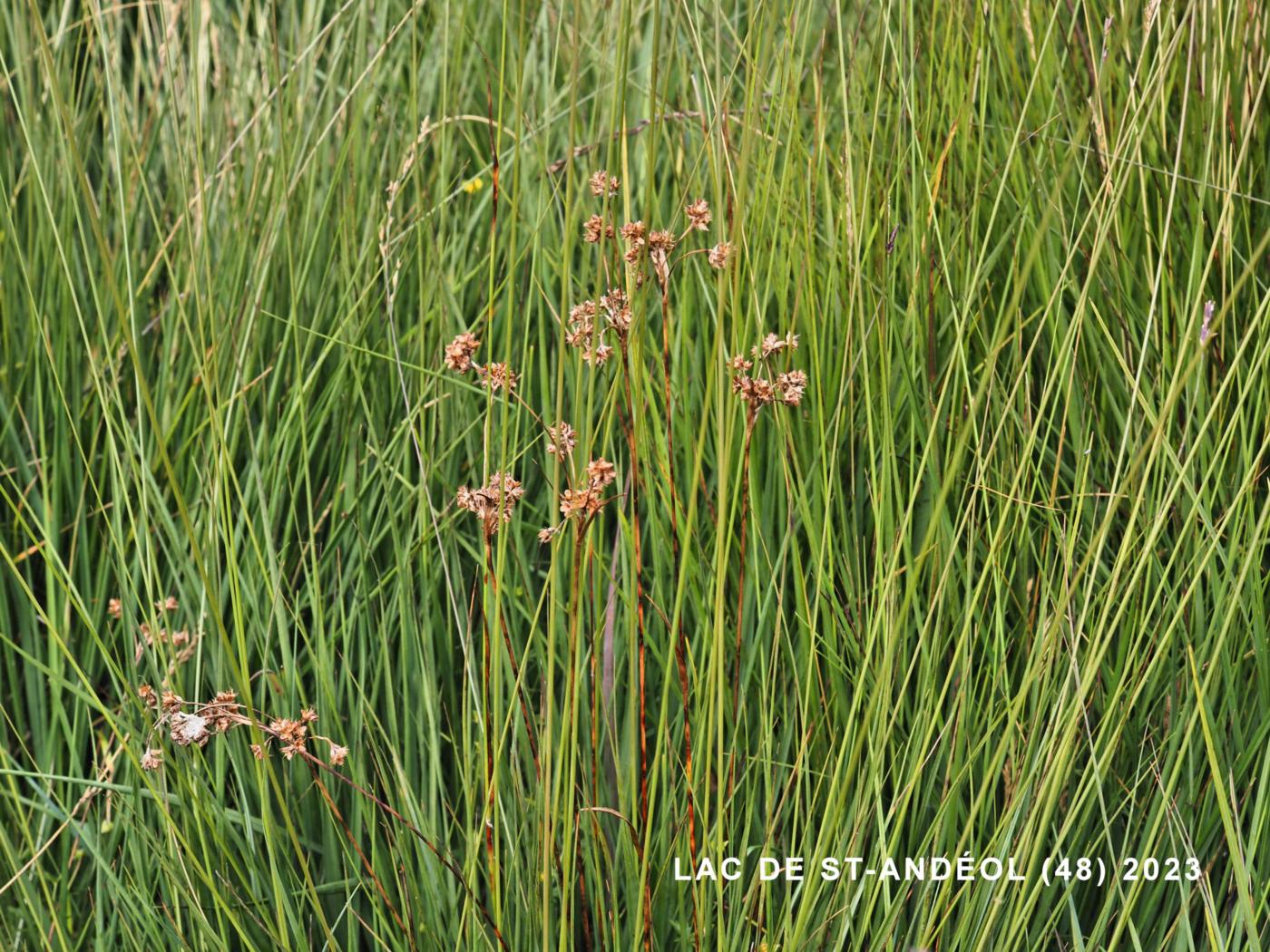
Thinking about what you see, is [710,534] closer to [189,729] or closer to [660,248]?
[660,248]

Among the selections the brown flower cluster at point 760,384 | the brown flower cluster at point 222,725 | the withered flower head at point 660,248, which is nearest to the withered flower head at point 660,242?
the withered flower head at point 660,248

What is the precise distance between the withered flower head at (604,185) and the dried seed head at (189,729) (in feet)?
1.74

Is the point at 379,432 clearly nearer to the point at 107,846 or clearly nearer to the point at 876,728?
the point at 107,846

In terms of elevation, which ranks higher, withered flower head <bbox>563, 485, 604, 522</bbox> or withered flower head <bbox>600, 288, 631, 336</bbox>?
withered flower head <bbox>600, 288, 631, 336</bbox>

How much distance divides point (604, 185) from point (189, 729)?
1.82 ft

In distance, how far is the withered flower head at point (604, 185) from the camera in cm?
95

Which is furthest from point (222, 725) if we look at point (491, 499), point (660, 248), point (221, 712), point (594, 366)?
point (660, 248)

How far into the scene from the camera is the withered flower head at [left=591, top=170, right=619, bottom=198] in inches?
37.4

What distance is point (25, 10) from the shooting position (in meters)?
2.08

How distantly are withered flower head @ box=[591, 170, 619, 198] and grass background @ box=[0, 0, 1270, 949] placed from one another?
0.11 ft

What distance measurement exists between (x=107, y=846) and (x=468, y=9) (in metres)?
1.44

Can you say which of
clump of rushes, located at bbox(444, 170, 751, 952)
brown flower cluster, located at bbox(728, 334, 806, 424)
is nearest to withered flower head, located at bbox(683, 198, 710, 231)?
clump of rushes, located at bbox(444, 170, 751, 952)

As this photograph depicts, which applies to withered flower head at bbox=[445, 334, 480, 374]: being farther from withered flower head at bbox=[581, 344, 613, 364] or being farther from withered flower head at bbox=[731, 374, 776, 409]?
withered flower head at bbox=[731, 374, 776, 409]

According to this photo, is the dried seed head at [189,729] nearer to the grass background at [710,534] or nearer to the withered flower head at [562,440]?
the grass background at [710,534]
